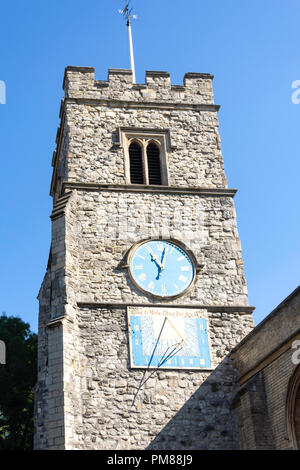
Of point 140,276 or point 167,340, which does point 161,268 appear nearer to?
point 140,276

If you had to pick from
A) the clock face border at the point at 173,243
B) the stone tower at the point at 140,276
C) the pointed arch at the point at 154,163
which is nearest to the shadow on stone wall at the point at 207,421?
the stone tower at the point at 140,276

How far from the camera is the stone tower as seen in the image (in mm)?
16922

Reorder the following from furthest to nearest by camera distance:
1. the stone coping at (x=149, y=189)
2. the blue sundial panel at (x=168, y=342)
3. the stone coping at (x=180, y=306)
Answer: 1. the stone coping at (x=149, y=189)
2. the stone coping at (x=180, y=306)
3. the blue sundial panel at (x=168, y=342)

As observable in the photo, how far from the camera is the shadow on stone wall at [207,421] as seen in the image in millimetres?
16859

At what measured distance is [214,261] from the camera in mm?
19828

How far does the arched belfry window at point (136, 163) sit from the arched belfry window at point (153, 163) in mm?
252

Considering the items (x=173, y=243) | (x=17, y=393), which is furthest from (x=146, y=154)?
(x=17, y=393)

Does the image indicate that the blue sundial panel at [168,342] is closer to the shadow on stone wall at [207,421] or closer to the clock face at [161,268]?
the shadow on stone wall at [207,421]

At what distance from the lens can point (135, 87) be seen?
22.7 meters

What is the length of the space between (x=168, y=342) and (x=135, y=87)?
29.4 feet

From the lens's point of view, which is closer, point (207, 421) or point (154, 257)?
point (207, 421)

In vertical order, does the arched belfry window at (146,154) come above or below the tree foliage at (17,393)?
above

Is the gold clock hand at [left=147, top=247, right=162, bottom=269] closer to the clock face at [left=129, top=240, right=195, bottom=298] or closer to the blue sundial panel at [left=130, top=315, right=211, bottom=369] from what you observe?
the clock face at [left=129, top=240, right=195, bottom=298]

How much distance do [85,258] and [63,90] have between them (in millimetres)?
6670
